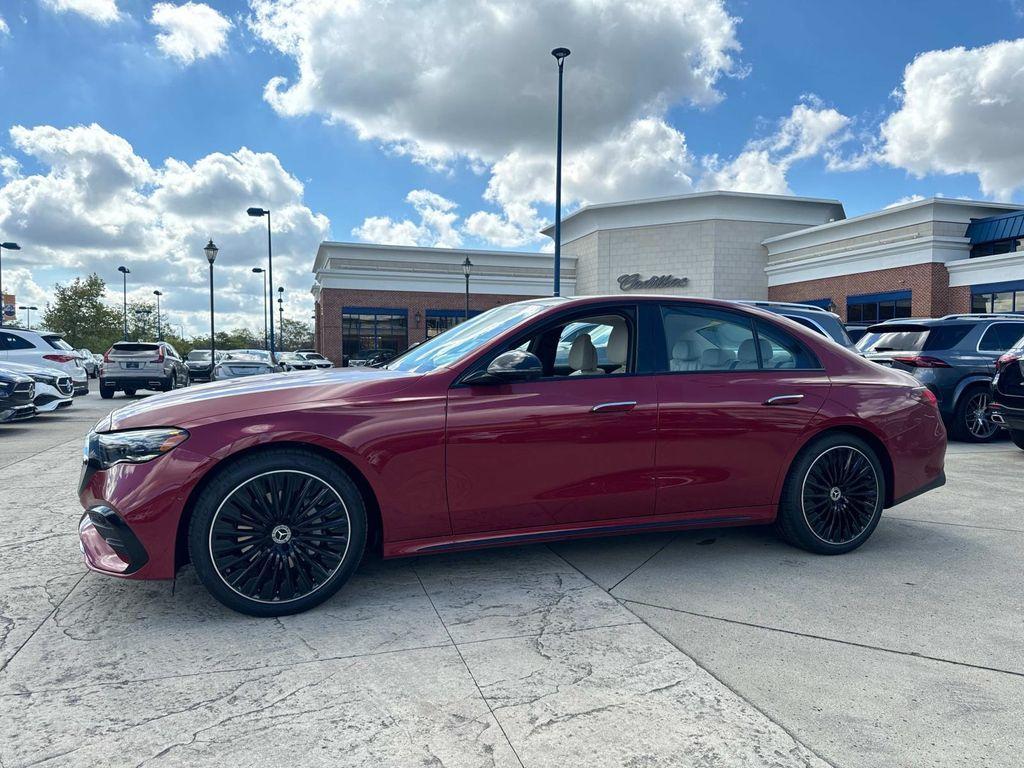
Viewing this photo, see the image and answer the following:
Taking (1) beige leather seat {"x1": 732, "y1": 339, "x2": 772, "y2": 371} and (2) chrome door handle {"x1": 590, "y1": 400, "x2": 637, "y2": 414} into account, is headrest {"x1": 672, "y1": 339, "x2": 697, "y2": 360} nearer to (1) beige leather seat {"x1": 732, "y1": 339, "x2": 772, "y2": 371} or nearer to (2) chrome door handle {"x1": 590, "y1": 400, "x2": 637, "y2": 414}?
(1) beige leather seat {"x1": 732, "y1": 339, "x2": 772, "y2": 371}

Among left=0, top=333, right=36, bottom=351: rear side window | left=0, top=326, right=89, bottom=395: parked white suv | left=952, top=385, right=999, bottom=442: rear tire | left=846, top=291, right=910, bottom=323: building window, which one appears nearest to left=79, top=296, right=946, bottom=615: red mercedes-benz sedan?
left=952, top=385, right=999, bottom=442: rear tire

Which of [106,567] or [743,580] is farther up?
[106,567]

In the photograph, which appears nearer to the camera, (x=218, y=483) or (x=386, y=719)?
(x=386, y=719)

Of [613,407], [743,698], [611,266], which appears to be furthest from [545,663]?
[611,266]

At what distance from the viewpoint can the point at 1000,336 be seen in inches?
369

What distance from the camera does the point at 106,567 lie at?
3.13 metres

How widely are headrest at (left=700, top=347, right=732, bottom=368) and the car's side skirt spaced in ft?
2.77

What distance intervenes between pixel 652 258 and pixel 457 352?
130 ft

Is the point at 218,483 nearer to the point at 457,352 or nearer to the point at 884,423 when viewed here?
the point at 457,352

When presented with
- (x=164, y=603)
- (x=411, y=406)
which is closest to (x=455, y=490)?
(x=411, y=406)

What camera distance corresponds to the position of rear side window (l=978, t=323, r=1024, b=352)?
9.30 metres

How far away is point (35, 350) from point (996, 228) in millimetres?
32800

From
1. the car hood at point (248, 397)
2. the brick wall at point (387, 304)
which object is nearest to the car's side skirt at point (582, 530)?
the car hood at point (248, 397)

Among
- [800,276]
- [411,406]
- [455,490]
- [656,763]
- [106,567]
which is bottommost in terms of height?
[656,763]
